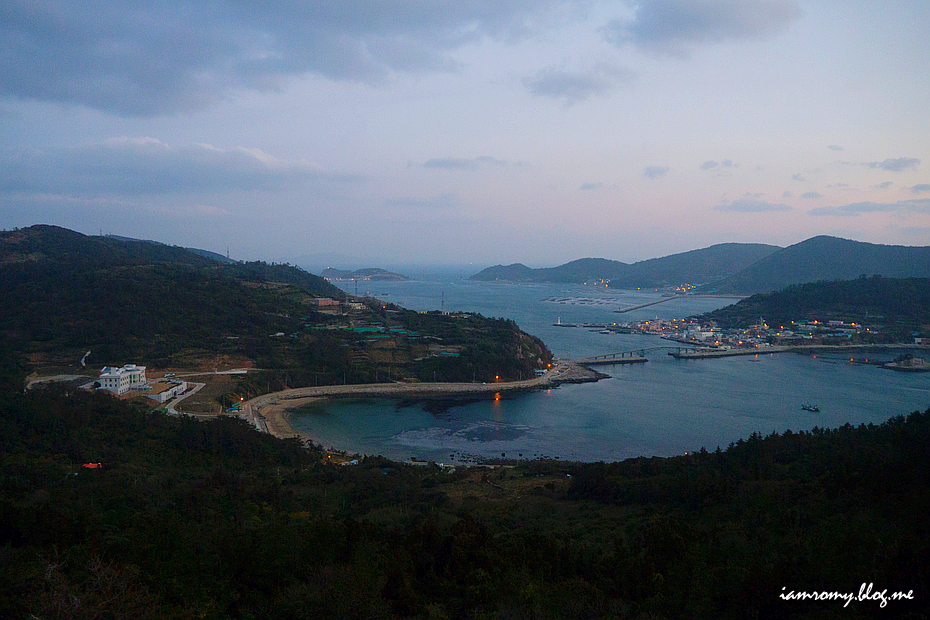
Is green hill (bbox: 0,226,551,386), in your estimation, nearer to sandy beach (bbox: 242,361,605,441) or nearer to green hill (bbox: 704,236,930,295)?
sandy beach (bbox: 242,361,605,441)

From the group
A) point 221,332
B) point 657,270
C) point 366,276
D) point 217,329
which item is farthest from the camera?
point 366,276

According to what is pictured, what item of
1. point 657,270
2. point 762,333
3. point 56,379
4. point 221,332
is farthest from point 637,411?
point 657,270

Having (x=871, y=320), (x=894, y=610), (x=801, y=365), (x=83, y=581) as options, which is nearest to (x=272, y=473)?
(x=83, y=581)

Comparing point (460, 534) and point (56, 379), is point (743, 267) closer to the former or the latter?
point (56, 379)

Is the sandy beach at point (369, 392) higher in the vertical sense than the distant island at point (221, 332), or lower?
lower

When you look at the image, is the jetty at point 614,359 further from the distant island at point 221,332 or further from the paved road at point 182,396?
the paved road at point 182,396

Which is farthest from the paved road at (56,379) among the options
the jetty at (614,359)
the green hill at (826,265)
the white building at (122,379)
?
the green hill at (826,265)

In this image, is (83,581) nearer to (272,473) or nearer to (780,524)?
(780,524)
